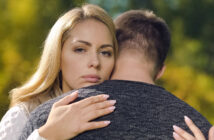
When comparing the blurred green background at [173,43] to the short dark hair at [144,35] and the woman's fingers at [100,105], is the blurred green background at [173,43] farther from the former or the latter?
the woman's fingers at [100,105]

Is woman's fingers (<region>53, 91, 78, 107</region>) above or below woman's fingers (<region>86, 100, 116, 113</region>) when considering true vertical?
above

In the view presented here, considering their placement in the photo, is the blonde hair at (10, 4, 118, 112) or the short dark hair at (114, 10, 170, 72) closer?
the short dark hair at (114, 10, 170, 72)

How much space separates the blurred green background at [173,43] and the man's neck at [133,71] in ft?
21.2

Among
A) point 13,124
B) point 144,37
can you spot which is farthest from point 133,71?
point 13,124

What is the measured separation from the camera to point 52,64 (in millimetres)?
3502

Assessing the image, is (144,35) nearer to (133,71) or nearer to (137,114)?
(133,71)

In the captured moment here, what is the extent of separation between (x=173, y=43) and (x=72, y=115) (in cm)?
1152

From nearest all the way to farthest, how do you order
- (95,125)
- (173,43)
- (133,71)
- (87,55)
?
(95,125), (133,71), (87,55), (173,43)

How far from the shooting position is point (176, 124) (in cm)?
260

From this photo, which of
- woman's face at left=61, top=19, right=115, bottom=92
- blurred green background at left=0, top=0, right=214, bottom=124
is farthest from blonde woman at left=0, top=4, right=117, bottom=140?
blurred green background at left=0, top=0, right=214, bottom=124

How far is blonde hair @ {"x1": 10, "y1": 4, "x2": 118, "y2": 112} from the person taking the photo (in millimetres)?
3432

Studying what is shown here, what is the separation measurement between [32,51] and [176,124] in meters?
8.23

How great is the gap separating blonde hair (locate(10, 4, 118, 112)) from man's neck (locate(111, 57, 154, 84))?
33cm

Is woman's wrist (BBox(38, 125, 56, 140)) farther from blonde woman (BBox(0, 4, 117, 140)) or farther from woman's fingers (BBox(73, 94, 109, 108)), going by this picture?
blonde woman (BBox(0, 4, 117, 140))
